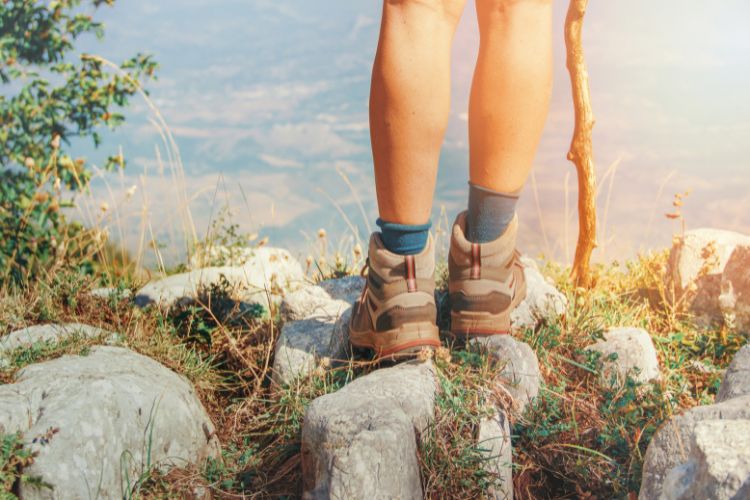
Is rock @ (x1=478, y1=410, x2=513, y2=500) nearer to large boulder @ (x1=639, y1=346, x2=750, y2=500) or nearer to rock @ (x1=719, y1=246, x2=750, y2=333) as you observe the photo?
large boulder @ (x1=639, y1=346, x2=750, y2=500)

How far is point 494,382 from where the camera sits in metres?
2.92

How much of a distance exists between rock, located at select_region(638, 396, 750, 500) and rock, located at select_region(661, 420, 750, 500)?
27cm

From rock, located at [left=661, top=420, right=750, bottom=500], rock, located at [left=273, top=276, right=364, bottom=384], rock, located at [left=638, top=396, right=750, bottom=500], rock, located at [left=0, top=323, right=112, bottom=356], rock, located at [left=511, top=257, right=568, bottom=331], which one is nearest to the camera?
rock, located at [left=661, top=420, right=750, bottom=500]

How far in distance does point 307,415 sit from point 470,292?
0.88 meters

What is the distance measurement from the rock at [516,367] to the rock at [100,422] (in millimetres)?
1116

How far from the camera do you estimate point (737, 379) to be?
2656 mm

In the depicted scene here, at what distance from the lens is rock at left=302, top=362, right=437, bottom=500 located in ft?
7.47

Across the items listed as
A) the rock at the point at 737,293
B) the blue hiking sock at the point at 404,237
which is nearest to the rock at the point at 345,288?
the blue hiking sock at the point at 404,237

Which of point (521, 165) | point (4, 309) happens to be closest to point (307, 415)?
point (521, 165)

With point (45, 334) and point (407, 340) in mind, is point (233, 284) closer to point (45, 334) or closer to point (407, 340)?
point (45, 334)

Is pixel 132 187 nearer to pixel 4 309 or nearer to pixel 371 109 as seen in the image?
pixel 4 309

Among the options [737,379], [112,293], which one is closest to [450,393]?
[737,379]

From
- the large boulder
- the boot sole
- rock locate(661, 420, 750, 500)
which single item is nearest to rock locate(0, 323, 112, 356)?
the boot sole

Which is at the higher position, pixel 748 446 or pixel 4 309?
pixel 748 446
